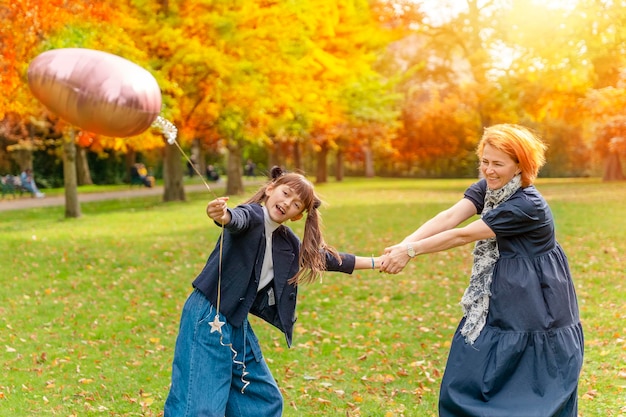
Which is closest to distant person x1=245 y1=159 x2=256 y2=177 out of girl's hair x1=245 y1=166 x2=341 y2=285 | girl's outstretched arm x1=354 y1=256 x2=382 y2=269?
girl's outstretched arm x1=354 y1=256 x2=382 y2=269

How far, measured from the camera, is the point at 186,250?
Answer: 1354 cm

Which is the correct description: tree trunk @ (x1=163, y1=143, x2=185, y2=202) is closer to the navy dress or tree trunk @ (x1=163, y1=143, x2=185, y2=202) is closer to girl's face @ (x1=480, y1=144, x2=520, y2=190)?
girl's face @ (x1=480, y1=144, x2=520, y2=190)

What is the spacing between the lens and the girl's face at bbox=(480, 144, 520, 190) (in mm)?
3967

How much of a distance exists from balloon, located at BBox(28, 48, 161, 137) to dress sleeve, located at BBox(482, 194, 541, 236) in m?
1.83

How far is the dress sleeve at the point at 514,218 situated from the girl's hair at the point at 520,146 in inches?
6.6

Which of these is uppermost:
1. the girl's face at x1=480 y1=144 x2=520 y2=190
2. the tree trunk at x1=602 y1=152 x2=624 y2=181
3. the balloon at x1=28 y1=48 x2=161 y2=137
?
the balloon at x1=28 y1=48 x2=161 y2=137

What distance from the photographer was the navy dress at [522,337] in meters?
3.82

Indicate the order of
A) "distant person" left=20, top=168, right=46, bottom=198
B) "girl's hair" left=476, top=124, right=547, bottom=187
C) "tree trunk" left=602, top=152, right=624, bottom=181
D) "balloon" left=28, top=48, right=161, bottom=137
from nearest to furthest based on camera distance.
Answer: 1. "balloon" left=28, top=48, right=161, bottom=137
2. "girl's hair" left=476, top=124, right=547, bottom=187
3. "distant person" left=20, top=168, right=46, bottom=198
4. "tree trunk" left=602, top=152, right=624, bottom=181

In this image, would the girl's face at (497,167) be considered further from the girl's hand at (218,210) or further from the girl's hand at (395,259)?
the girl's hand at (218,210)

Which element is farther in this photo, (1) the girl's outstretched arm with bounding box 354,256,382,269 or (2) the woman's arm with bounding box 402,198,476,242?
(1) the girl's outstretched arm with bounding box 354,256,382,269

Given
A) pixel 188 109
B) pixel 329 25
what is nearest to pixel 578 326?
pixel 188 109

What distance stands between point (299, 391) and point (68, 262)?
7070 millimetres

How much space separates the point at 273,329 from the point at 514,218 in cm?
468

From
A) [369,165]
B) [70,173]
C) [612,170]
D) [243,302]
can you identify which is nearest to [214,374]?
[243,302]
